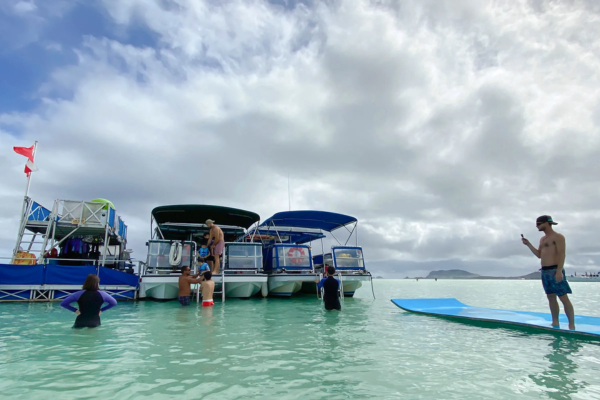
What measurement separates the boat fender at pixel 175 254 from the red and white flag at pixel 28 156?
359 inches

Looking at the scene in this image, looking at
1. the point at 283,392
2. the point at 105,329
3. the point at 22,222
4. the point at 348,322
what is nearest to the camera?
the point at 283,392

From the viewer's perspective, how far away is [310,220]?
67.7 ft

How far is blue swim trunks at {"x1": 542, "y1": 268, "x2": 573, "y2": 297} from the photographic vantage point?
6766 millimetres

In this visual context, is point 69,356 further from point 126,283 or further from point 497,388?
point 126,283

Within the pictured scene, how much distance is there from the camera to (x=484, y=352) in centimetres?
573

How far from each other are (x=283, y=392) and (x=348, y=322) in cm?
579

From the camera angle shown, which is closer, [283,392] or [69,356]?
[283,392]

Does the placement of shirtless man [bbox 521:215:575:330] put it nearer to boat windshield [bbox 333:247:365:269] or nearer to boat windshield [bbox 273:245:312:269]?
boat windshield [bbox 333:247:365:269]

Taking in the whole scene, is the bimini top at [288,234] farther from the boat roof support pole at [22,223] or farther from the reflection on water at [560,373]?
the reflection on water at [560,373]

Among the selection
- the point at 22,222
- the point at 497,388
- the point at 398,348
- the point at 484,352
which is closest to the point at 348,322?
the point at 398,348

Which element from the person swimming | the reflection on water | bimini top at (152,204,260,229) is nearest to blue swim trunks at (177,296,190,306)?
bimini top at (152,204,260,229)

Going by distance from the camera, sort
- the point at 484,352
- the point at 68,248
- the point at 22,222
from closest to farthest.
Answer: the point at 484,352 → the point at 22,222 → the point at 68,248

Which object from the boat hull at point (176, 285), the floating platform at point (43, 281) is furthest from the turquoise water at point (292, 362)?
the floating platform at point (43, 281)

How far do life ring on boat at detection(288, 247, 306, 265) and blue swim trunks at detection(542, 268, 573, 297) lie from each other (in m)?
12.4
